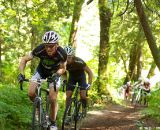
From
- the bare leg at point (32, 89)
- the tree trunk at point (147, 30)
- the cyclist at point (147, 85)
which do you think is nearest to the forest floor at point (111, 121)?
the tree trunk at point (147, 30)

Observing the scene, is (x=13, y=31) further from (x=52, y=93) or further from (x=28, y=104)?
(x=52, y=93)

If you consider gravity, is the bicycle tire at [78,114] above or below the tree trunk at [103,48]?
below

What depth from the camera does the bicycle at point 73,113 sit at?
1005 cm

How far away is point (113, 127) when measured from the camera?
1209 cm

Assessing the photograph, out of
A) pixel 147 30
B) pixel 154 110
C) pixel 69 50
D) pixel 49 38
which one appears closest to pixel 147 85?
pixel 154 110

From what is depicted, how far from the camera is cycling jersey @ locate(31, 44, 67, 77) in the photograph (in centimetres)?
807

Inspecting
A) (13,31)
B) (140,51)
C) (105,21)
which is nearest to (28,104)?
(105,21)

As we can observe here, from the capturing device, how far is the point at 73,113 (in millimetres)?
10445

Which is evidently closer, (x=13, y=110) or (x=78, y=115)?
(x=13, y=110)

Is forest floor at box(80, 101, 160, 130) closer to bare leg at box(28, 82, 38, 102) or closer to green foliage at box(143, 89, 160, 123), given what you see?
green foliage at box(143, 89, 160, 123)

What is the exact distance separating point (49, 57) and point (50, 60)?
87 millimetres

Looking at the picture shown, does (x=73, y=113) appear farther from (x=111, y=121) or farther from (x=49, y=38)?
(x=111, y=121)

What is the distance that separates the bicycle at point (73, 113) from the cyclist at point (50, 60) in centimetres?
172

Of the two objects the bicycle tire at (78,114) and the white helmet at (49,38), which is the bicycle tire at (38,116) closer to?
the white helmet at (49,38)
